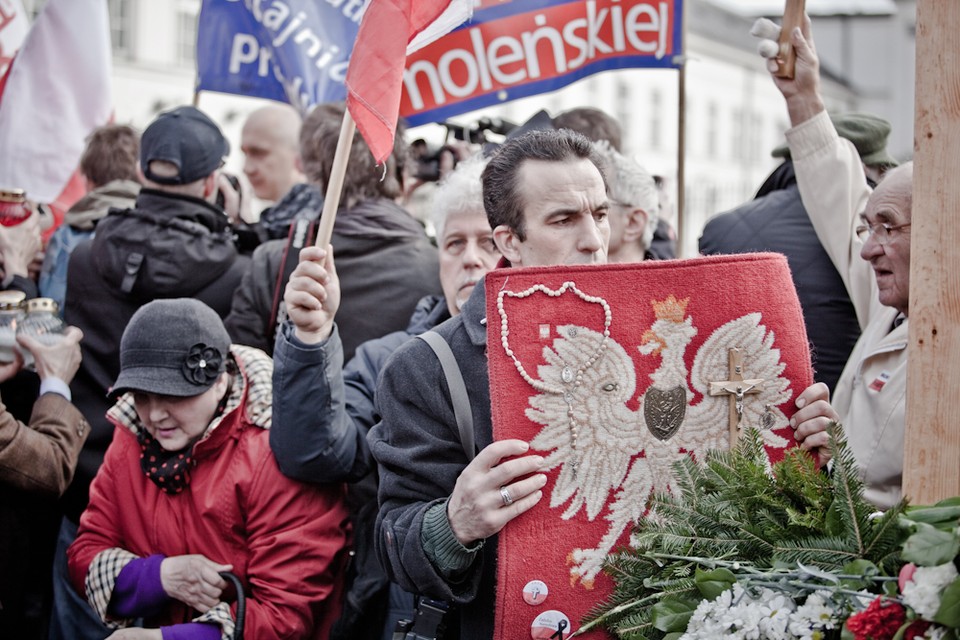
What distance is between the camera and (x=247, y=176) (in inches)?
233

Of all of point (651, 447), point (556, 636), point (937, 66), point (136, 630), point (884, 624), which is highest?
point (937, 66)

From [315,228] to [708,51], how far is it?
41.3 m

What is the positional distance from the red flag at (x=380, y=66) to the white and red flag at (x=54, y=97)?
2.94m

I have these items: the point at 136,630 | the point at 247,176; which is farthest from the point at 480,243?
the point at 247,176

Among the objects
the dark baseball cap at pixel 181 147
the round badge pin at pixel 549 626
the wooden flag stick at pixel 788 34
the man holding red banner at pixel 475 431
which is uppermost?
the wooden flag stick at pixel 788 34

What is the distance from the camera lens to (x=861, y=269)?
144 inches

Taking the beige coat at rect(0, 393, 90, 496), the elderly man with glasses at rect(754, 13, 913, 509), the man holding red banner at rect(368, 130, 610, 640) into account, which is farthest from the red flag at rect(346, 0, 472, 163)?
the beige coat at rect(0, 393, 90, 496)

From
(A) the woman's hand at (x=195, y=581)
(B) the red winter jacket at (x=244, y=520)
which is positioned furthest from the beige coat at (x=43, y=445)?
(A) the woman's hand at (x=195, y=581)

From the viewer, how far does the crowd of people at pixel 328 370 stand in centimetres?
264

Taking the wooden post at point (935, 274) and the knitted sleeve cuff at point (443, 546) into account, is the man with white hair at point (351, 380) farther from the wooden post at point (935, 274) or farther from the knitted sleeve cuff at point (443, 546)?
the wooden post at point (935, 274)

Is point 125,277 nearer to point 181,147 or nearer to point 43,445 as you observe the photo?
point 181,147

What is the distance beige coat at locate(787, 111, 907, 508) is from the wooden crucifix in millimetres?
845

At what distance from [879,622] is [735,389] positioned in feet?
2.17

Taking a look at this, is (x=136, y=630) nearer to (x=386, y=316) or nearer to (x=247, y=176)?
(x=386, y=316)
